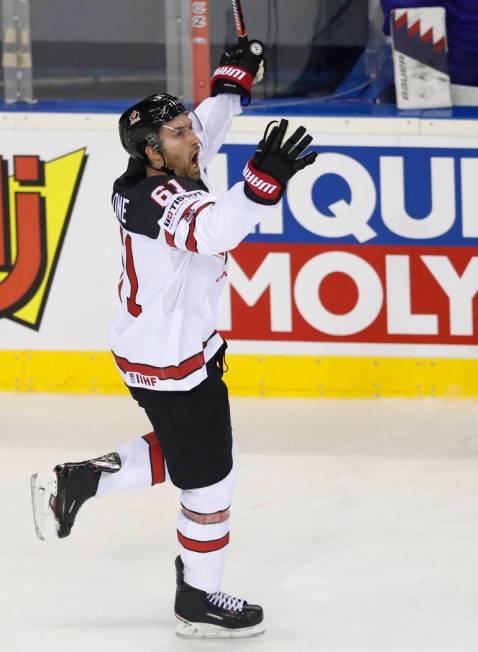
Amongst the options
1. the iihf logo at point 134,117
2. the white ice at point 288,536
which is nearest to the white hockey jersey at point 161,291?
the iihf logo at point 134,117

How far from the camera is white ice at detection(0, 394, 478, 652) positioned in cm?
345

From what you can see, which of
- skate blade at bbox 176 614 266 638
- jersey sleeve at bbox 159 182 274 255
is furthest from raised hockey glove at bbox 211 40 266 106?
skate blade at bbox 176 614 266 638

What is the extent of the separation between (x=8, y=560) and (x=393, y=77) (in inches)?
100

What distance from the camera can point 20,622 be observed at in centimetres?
351

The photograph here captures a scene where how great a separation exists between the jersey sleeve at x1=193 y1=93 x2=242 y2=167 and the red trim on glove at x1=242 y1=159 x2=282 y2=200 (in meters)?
0.73

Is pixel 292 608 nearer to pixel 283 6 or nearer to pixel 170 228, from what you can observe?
pixel 170 228

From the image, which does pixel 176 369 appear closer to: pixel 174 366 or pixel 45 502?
pixel 174 366

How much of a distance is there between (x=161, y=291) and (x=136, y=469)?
17.9 inches

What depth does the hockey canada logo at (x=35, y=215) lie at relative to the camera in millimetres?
5301

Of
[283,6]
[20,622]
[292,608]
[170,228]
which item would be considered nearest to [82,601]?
[20,622]

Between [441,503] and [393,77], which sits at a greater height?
[393,77]

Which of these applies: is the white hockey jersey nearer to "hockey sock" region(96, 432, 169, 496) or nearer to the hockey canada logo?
"hockey sock" region(96, 432, 169, 496)

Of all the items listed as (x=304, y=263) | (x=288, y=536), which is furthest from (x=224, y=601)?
(x=304, y=263)

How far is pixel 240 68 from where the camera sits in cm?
375
